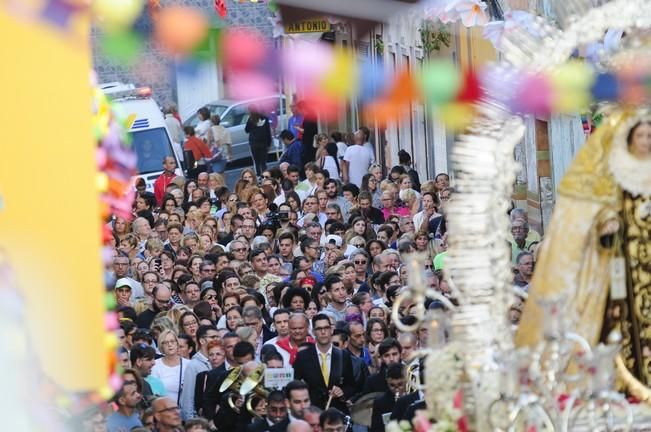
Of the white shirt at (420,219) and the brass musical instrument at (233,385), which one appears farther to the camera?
the white shirt at (420,219)

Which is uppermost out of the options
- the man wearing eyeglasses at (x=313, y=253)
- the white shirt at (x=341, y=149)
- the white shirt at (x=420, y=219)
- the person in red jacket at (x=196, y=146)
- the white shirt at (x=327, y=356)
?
the person in red jacket at (x=196, y=146)

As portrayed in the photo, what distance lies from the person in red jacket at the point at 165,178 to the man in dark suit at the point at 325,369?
9996mm

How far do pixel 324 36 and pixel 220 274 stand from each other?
1573 cm

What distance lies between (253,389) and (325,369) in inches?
25.8

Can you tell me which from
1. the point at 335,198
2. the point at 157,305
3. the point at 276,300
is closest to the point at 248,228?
the point at 335,198

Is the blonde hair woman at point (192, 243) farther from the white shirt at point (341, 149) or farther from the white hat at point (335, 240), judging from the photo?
the white shirt at point (341, 149)

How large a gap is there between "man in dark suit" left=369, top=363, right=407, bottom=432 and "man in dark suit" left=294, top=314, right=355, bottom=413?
502 mm

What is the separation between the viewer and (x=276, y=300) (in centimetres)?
1588

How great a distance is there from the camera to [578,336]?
10.4m

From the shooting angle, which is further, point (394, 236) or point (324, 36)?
point (324, 36)

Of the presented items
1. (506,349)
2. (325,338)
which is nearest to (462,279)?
(506,349)

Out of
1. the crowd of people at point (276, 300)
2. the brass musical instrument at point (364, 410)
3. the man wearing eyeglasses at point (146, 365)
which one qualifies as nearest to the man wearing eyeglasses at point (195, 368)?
the crowd of people at point (276, 300)

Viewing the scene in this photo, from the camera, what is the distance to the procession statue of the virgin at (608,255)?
35.0 feet

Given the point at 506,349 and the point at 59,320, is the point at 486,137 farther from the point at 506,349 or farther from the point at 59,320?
the point at 59,320
